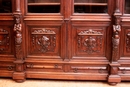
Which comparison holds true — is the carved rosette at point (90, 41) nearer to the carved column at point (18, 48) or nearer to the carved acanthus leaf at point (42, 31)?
the carved acanthus leaf at point (42, 31)

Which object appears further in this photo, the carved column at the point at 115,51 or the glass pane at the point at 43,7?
the glass pane at the point at 43,7

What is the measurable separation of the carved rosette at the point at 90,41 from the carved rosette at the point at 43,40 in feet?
1.17

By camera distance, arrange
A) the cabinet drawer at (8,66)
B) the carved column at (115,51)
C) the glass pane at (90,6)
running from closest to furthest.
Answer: the carved column at (115,51) < the glass pane at (90,6) < the cabinet drawer at (8,66)

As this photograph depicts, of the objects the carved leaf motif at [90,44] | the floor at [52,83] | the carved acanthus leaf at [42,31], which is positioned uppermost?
the carved acanthus leaf at [42,31]

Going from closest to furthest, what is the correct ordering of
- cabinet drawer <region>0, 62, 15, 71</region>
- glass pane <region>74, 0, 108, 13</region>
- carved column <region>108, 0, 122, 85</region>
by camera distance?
carved column <region>108, 0, 122, 85</region>, glass pane <region>74, 0, 108, 13</region>, cabinet drawer <region>0, 62, 15, 71</region>

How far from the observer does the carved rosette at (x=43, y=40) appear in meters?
2.73

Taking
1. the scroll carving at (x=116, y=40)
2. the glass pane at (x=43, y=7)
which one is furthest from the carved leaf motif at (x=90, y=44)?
the glass pane at (x=43, y=7)

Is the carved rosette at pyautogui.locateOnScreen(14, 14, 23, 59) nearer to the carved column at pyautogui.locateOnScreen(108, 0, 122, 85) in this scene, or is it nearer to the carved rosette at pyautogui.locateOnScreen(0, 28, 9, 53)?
the carved rosette at pyautogui.locateOnScreen(0, 28, 9, 53)

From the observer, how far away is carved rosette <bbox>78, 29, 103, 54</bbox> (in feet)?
8.85

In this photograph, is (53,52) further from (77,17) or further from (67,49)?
(77,17)

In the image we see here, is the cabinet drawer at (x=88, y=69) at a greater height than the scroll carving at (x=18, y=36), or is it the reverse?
the scroll carving at (x=18, y=36)

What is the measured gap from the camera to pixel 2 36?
279cm

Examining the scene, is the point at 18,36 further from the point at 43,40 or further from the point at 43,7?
the point at 43,7

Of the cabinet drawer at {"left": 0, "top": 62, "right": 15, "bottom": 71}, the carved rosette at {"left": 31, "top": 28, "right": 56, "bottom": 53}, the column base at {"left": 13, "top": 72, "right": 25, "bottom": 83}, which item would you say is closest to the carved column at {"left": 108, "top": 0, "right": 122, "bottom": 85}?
the carved rosette at {"left": 31, "top": 28, "right": 56, "bottom": 53}
